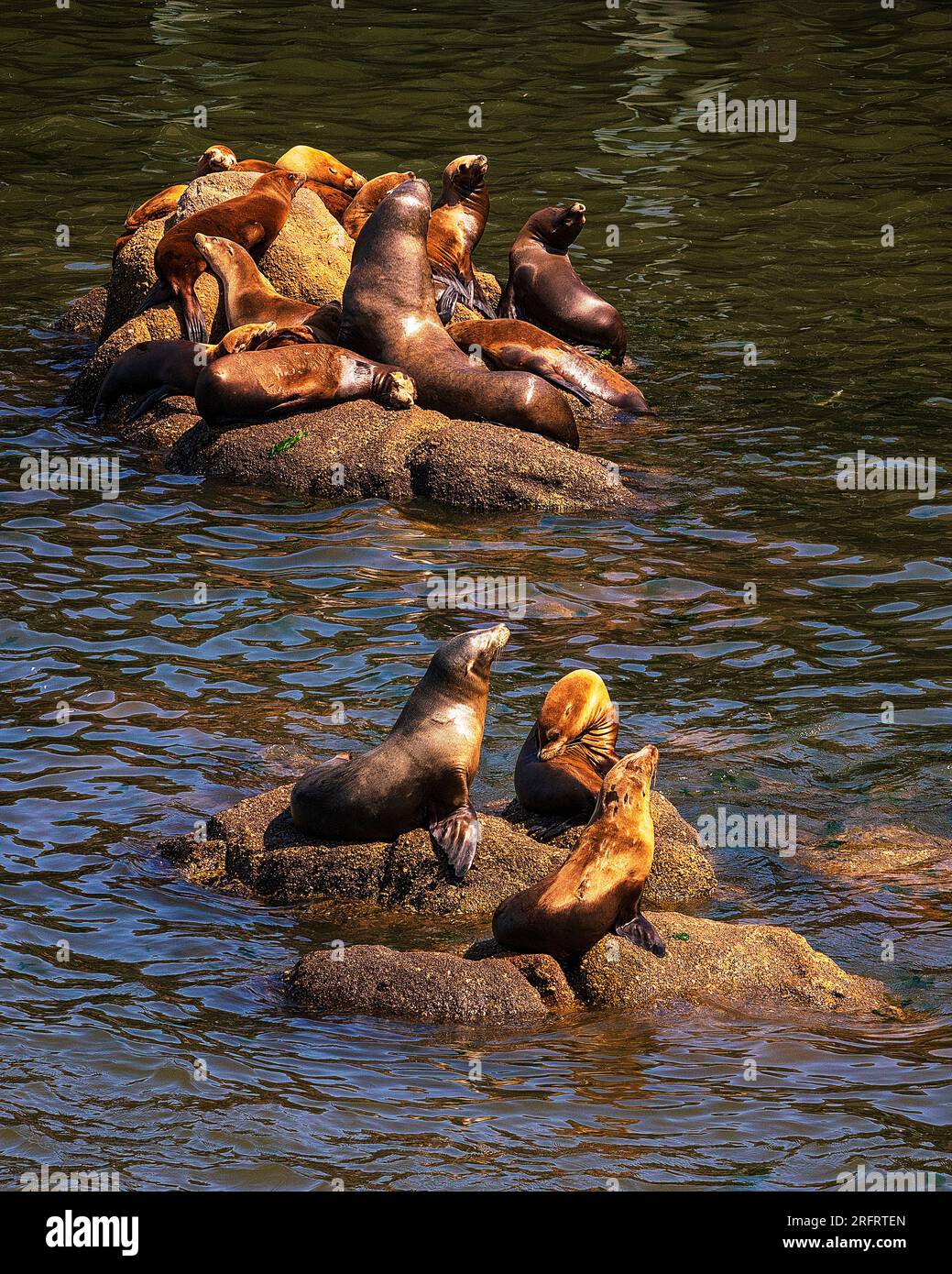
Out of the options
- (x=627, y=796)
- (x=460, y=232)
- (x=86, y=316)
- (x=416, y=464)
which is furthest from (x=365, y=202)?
(x=627, y=796)

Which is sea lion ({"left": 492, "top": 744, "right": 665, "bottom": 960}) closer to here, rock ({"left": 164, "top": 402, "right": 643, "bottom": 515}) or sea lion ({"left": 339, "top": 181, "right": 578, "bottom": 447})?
rock ({"left": 164, "top": 402, "right": 643, "bottom": 515})

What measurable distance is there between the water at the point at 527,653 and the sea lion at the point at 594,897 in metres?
0.30

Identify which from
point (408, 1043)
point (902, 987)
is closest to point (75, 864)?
point (408, 1043)

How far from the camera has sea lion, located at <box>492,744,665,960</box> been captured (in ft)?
19.4

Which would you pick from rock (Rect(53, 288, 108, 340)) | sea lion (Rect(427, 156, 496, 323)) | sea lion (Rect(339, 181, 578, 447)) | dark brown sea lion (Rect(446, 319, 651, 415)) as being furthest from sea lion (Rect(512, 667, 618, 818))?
rock (Rect(53, 288, 108, 340))

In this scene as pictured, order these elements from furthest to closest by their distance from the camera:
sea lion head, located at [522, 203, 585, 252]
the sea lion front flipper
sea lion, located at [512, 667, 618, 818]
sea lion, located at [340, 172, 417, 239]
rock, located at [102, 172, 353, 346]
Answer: sea lion, located at [340, 172, 417, 239]
sea lion head, located at [522, 203, 585, 252]
rock, located at [102, 172, 353, 346]
sea lion, located at [512, 667, 618, 818]
the sea lion front flipper

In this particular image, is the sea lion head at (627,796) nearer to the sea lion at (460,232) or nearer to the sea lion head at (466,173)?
the sea lion at (460,232)

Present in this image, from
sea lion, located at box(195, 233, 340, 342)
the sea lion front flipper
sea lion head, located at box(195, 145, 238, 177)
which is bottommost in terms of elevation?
the sea lion front flipper

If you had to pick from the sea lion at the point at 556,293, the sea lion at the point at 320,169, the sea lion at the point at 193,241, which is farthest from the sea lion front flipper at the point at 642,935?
the sea lion at the point at 320,169

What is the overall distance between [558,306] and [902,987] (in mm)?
8634

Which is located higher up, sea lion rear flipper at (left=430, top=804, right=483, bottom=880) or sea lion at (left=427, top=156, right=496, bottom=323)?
sea lion at (left=427, top=156, right=496, bottom=323)

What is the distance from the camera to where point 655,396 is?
1347 centimetres

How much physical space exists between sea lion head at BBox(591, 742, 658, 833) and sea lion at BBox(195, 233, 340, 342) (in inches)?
266

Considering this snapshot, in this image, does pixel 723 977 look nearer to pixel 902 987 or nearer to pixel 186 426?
pixel 902 987
